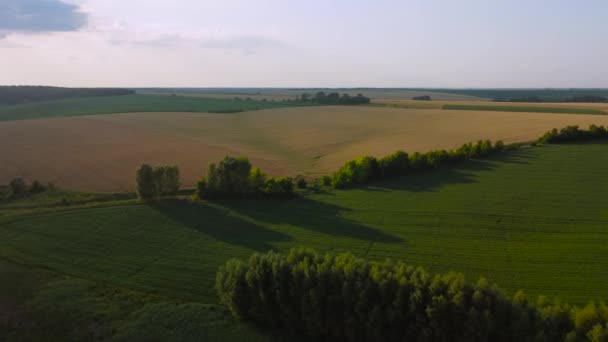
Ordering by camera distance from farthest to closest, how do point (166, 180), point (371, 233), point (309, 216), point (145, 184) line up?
point (166, 180) < point (145, 184) < point (309, 216) < point (371, 233)

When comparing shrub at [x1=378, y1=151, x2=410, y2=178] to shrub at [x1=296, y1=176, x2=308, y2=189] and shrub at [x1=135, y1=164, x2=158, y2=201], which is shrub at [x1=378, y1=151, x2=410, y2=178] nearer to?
shrub at [x1=296, y1=176, x2=308, y2=189]

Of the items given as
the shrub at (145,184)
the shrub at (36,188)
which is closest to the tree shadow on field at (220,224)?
the shrub at (145,184)

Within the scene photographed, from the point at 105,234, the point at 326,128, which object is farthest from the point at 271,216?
the point at 326,128

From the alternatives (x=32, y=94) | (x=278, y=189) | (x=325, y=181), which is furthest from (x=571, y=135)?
(x=32, y=94)

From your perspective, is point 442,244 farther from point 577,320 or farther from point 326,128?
point 326,128

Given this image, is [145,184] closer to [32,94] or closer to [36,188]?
[36,188]

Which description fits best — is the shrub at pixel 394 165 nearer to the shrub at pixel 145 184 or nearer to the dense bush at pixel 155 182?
the dense bush at pixel 155 182
